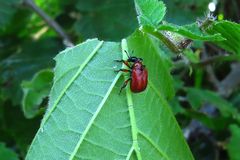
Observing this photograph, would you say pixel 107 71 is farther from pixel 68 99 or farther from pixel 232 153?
pixel 232 153

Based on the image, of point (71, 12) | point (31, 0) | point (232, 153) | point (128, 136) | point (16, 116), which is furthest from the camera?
point (71, 12)

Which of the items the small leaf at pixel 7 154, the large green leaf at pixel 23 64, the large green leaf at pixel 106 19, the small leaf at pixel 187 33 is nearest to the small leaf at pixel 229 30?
the small leaf at pixel 187 33

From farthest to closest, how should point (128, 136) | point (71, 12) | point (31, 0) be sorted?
point (71, 12) < point (31, 0) < point (128, 136)

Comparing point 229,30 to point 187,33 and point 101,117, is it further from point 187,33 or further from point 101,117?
point 101,117

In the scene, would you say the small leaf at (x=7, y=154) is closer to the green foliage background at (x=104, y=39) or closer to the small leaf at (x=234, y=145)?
the green foliage background at (x=104, y=39)

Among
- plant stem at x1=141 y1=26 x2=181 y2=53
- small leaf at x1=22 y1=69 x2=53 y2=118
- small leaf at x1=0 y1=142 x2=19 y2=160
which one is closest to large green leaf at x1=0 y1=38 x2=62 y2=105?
small leaf at x1=22 y1=69 x2=53 y2=118

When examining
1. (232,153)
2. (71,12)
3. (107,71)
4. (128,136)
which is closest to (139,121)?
(128,136)

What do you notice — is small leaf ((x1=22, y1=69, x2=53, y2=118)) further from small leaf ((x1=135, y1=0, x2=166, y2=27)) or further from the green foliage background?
small leaf ((x1=135, y1=0, x2=166, y2=27))

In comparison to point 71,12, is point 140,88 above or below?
below
